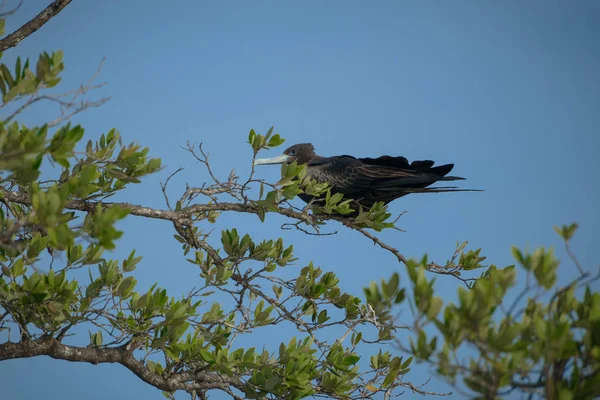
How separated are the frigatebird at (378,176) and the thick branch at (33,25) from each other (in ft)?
8.47

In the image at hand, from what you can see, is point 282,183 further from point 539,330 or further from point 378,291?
point 539,330

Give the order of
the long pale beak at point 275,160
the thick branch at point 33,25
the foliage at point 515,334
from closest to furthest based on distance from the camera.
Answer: the foliage at point 515,334
the thick branch at point 33,25
the long pale beak at point 275,160

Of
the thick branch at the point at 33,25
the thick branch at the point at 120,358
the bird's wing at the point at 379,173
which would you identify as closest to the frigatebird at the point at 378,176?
the bird's wing at the point at 379,173

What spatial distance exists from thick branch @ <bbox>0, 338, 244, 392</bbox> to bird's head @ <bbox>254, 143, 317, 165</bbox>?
10.9 feet

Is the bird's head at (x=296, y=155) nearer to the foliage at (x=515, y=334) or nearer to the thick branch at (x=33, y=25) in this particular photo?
the thick branch at (x=33, y=25)

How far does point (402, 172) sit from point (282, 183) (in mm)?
1720

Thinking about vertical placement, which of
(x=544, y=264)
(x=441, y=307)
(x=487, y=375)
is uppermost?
(x=544, y=264)

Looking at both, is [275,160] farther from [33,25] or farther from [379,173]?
[33,25]

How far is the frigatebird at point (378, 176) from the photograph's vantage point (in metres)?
5.68

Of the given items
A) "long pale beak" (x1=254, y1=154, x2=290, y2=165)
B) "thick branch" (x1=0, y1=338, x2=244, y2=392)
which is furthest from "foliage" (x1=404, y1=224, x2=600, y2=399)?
"long pale beak" (x1=254, y1=154, x2=290, y2=165)

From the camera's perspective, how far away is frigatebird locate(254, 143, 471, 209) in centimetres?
568

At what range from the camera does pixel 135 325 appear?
4.34 m

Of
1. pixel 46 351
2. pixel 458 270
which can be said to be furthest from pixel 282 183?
pixel 46 351

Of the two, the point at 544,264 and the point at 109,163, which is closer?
the point at 544,264
